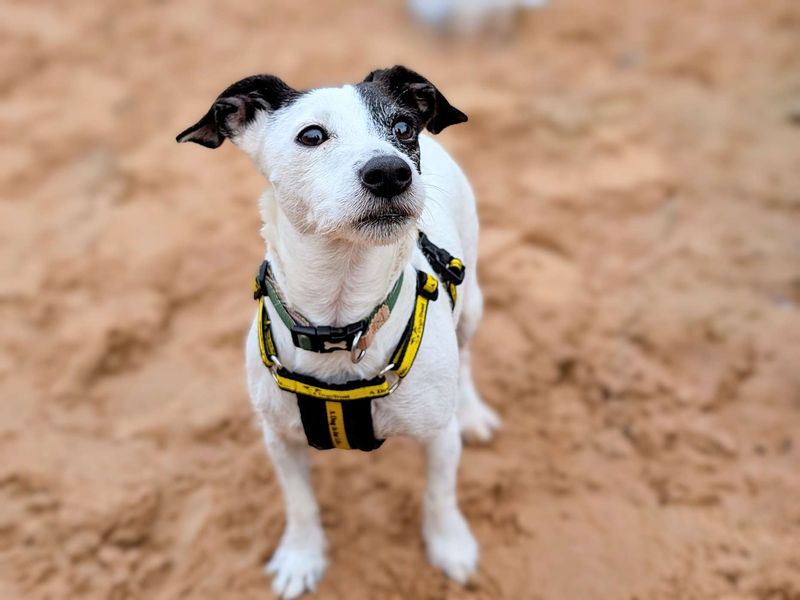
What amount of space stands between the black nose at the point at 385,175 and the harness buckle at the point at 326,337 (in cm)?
45

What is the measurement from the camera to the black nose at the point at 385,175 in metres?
2.17

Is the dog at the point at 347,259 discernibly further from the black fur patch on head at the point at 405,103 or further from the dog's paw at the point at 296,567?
the dog's paw at the point at 296,567

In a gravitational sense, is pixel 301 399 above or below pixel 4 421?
above

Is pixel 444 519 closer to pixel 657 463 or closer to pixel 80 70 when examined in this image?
pixel 657 463

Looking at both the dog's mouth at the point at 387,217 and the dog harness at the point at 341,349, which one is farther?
the dog harness at the point at 341,349

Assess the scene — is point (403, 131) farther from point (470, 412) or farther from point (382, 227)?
point (470, 412)

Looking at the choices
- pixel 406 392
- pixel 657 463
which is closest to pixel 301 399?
pixel 406 392

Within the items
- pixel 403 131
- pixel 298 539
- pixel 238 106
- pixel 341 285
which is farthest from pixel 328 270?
pixel 298 539

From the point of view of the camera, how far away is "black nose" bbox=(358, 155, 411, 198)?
2.17 metres

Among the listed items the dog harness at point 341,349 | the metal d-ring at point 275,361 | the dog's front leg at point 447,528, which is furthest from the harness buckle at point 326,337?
the dog's front leg at point 447,528

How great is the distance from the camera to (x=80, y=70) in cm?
630

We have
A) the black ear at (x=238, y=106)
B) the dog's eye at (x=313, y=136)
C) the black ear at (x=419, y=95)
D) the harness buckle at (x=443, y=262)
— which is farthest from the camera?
the harness buckle at (x=443, y=262)

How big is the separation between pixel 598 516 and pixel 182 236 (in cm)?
305

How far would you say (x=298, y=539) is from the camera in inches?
126
